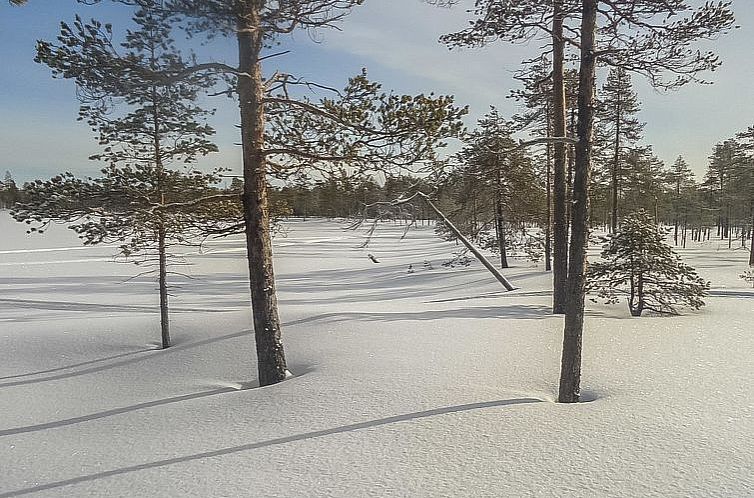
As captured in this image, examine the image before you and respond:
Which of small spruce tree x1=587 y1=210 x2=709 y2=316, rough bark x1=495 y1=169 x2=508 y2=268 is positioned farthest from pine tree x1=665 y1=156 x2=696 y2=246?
small spruce tree x1=587 y1=210 x2=709 y2=316

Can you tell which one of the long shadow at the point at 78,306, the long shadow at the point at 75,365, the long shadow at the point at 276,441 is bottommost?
the long shadow at the point at 78,306

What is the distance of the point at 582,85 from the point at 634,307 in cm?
733

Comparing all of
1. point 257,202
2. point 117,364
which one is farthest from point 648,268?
point 117,364

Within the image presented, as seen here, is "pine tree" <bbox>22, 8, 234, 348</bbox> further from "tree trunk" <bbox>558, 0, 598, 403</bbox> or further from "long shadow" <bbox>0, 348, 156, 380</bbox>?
"tree trunk" <bbox>558, 0, 598, 403</bbox>

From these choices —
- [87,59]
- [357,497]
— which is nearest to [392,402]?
[357,497]

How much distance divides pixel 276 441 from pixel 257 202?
2885mm

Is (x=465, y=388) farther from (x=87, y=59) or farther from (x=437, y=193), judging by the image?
(x=87, y=59)

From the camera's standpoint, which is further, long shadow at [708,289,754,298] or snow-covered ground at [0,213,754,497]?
long shadow at [708,289,754,298]

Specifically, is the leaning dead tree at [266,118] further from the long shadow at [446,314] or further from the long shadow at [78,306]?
the long shadow at [78,306]

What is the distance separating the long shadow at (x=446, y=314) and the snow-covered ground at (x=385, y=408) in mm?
96

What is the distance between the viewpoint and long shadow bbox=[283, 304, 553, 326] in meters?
9.73

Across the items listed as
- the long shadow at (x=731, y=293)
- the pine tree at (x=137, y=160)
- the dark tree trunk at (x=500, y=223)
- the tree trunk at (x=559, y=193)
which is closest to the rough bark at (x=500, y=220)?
the dark tree trunk at (x=500, y=223)

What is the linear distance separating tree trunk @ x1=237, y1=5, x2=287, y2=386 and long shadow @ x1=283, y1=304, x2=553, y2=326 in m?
3.05

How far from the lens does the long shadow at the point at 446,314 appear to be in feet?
31.9
